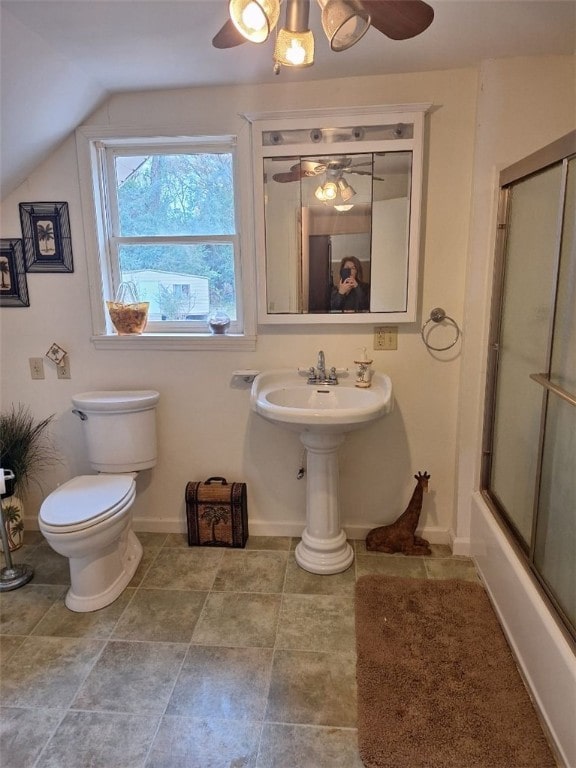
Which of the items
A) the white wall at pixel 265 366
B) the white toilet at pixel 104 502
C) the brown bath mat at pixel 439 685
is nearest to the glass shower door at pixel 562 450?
the brown bath mat at pixel 439 685

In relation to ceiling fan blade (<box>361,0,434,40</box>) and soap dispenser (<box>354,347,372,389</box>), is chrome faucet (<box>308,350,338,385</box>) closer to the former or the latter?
soap dispenser (<box>354,347,372,389</box>)

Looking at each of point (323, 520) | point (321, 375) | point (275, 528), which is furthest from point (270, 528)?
point (321, 375)

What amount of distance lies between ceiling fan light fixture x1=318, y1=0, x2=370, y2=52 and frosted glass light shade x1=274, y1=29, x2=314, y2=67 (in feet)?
0.25

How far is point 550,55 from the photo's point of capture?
76.8 inches

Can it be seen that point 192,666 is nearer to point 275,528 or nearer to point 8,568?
point 275,528

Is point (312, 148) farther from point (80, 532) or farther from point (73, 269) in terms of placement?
point (80, 532)

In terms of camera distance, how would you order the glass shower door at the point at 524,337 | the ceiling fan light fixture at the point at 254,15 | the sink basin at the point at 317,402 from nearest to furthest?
the ceiling fan light fixture at the point at 254,15
the glass shower door at the point at 524,337
the sink basin at the point at 317,402

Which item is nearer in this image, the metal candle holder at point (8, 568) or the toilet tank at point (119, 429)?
the metal candle holder at point (8, 568)

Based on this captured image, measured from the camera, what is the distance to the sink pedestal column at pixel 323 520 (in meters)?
2.25

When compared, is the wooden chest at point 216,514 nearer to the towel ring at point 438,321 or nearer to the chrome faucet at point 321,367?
the chrome faucet at point 321,367

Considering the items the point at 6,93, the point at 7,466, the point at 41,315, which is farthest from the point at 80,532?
the point at 6,93

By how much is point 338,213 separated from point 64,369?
5.26 feet

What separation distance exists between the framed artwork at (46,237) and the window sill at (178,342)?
16.1 inches

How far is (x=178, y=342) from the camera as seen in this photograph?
244 cm
